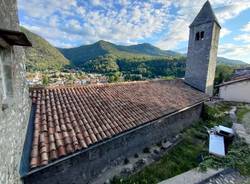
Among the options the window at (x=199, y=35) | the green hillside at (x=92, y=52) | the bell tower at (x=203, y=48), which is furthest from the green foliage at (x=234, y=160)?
the green hillside at (x=92, y=52)

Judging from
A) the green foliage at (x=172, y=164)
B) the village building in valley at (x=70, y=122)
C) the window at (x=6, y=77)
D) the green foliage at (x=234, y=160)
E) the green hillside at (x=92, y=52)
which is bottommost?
the green foliage at (x=172, y=164)

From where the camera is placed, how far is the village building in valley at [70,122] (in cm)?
353

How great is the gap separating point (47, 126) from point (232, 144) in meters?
9.53

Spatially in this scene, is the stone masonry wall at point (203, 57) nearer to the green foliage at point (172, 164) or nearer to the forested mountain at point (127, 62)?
the green foliage at point (172, 164)

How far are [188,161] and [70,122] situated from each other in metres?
5.99

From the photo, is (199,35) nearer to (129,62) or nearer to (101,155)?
(101,155)

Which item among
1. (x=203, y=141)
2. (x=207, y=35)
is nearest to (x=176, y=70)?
(x=207, y=35)

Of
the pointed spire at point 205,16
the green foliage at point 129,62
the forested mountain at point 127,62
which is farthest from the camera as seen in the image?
the forested mountain at point 127,62

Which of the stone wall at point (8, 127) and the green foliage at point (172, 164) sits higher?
the stone wall at point (8, 127)

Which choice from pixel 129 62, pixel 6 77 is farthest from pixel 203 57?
pixel 129 62

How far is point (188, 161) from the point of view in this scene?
822 centimetres

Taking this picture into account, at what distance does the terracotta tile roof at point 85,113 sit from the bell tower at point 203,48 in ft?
22.0

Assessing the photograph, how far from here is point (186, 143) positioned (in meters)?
10.1

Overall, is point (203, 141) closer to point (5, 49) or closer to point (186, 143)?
point (186, 143)
